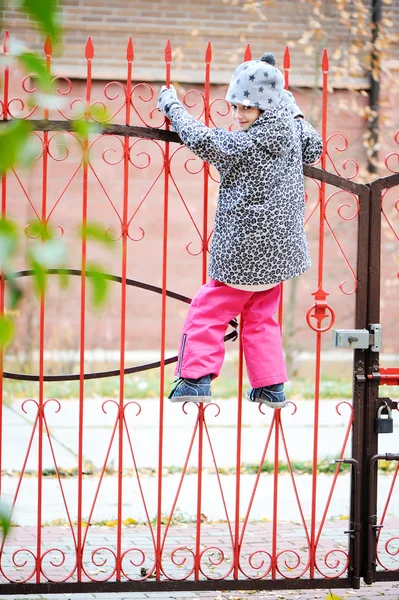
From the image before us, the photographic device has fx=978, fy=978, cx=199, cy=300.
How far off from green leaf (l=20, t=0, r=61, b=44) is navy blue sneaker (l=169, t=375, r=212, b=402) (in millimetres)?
2776

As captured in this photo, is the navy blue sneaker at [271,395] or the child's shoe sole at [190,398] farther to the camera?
the navy blue sneaker at [271,395]

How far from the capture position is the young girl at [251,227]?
146 inches

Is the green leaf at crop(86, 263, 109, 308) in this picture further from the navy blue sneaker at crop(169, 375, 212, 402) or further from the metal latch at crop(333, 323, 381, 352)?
the metal latch at crop(333, 323, 381, 352)

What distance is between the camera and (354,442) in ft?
13.7

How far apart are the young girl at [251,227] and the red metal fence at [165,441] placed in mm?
121

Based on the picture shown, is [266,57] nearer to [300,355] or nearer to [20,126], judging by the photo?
[20,126]

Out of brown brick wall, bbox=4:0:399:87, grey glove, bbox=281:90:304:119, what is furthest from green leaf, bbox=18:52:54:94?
brown brick wall, bbox=4:0:399:87

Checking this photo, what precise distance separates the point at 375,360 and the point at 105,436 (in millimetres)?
3809

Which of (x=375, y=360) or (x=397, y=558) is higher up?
(x=375, y=360)

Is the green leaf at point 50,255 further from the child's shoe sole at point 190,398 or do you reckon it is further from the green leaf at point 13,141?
the child's shoe sole at point 190,398

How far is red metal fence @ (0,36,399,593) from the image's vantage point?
3963 millimetres

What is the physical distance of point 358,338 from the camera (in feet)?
13.4

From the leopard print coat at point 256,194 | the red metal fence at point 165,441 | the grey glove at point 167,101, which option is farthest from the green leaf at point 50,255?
the grey glove at point 167,101

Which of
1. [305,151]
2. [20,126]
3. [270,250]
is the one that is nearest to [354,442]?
[270,250]
